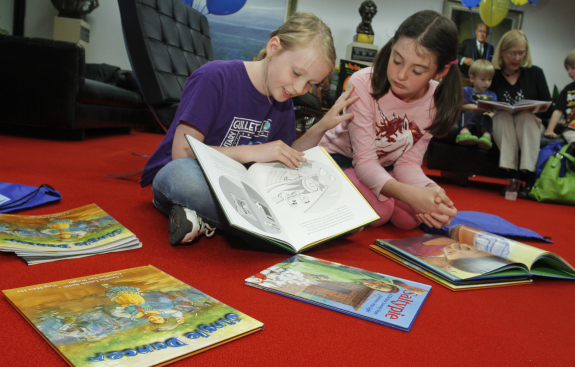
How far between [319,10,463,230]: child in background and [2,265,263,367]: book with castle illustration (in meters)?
0.65

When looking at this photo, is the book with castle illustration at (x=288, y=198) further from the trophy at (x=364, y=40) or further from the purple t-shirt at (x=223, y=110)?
the trophy at (x=364, y=40)

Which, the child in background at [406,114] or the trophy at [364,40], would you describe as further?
the trophy at [364,40]

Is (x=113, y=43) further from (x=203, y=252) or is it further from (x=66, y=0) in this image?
(x=203, y=252)

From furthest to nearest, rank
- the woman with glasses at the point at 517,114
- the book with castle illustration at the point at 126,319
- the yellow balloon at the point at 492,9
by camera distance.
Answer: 1. the yellow balloon at the point at 492,9
2. the woman with glasses at the point at 517,114
3. the book with castle illustration at the point at 126,319

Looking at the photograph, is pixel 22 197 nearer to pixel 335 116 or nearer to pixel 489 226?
pixel 335 116

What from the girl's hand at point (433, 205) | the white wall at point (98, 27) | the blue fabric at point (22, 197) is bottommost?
the blue fabric at point (22, 197)

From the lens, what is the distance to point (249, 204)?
2.59 ft

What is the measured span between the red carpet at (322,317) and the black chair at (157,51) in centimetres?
46

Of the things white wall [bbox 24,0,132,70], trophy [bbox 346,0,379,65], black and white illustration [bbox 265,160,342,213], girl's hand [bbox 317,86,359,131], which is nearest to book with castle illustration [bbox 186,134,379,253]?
black and white illustration [bbox 265,160,342,213]

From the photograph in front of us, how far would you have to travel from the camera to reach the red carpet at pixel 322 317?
51 centimetres

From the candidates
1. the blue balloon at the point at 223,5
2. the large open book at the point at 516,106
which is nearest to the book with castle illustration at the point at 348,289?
the large open book at the point at 516,106

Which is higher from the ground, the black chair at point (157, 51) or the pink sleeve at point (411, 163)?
the black chair at point (157, 51)

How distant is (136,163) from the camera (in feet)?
6.72

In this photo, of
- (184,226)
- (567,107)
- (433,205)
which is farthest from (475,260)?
(567,107)
